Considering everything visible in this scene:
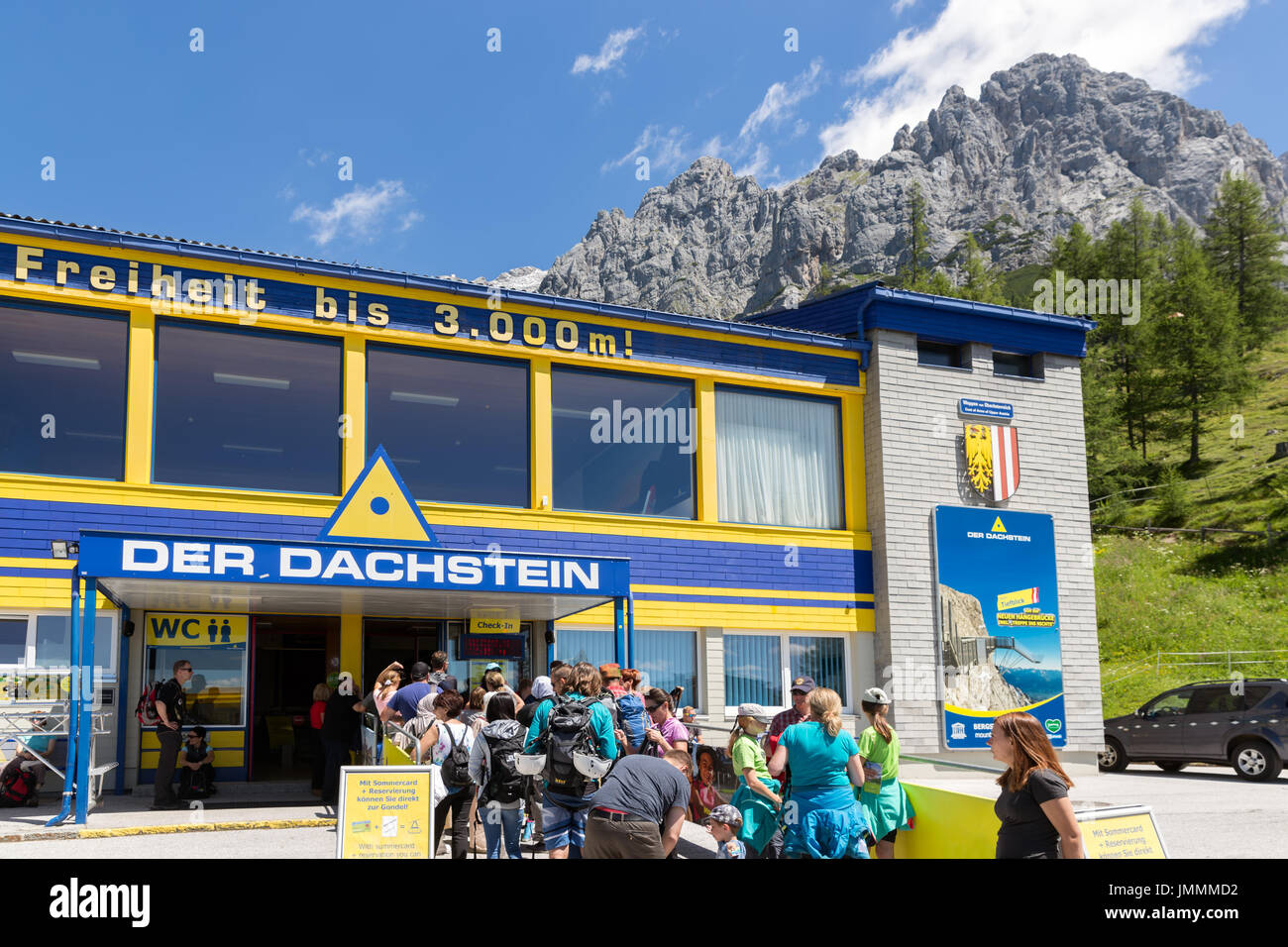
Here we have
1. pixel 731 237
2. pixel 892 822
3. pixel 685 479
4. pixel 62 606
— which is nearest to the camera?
pixel 892 822

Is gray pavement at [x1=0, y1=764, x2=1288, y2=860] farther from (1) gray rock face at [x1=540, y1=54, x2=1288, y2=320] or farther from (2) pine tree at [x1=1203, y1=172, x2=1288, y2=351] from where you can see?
(1) gray rock face at [x1=540, y1=54, x2=1288, y2=320]

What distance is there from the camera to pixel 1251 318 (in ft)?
231

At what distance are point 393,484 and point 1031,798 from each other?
394 inches

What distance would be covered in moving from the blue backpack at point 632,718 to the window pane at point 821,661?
909cm

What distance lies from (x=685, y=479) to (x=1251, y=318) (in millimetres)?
65543

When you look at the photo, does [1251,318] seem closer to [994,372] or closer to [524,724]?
[994,372]

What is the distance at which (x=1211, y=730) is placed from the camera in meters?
19.7

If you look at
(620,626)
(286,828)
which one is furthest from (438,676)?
(620,626)

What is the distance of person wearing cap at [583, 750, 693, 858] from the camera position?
626cm

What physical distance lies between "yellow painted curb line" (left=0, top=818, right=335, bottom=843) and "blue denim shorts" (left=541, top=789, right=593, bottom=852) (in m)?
4.28

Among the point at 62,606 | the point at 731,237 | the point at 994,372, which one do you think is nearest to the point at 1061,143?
the point at 731,237

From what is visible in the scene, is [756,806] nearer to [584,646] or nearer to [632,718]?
[632,718]

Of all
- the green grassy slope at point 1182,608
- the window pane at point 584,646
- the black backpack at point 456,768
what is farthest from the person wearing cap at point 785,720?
the green grassy slope at point 1182,608

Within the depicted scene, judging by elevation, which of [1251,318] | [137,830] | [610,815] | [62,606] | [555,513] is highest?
[1251,318]
